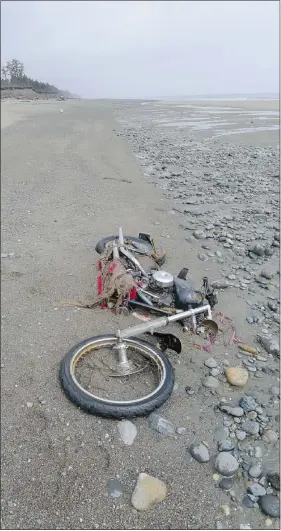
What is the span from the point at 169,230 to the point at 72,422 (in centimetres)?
409

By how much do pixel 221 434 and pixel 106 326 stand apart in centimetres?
176

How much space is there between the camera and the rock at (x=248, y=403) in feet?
11.0

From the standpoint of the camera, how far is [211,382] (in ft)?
11.9

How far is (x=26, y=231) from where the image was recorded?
21.4ft

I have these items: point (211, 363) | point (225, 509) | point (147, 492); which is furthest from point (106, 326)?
point (225, 509)

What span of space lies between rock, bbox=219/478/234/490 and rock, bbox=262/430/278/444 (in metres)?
0.54

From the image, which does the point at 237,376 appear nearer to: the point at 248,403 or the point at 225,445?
the point at 248,403

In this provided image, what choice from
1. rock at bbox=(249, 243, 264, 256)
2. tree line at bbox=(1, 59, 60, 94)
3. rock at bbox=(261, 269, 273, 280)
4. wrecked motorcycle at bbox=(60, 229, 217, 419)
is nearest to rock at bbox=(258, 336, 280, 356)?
wrecked motorcycle at bbox=(60, 229, 217, 419)

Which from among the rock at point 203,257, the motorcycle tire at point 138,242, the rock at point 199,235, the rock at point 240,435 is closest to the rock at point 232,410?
the rock at point 240,435

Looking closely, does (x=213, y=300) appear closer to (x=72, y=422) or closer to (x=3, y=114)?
(x=72, y=422)

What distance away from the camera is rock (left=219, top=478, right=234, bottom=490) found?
269 cm

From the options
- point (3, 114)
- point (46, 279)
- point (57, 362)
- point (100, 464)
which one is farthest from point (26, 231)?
point (3, 114)

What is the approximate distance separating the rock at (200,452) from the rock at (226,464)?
91 millimetres

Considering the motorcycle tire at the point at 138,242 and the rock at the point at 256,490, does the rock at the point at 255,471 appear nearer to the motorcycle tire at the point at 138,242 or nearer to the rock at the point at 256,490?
the rock at the point at 256,490
